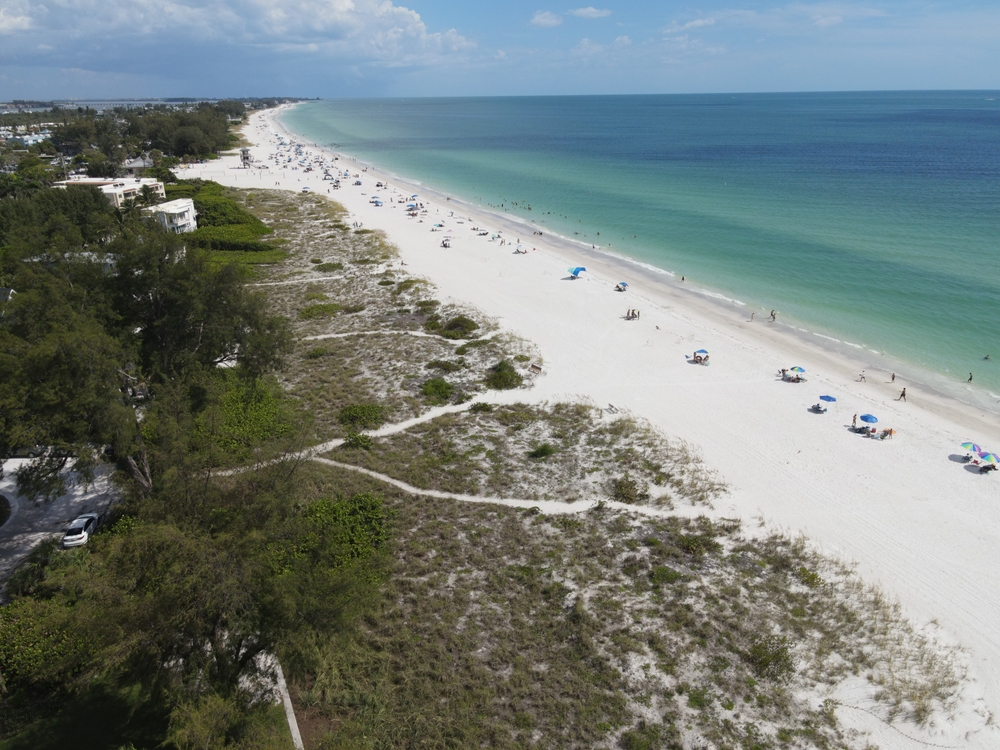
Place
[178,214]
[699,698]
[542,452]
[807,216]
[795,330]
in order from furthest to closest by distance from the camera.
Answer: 1. [807,216]
2. [178,214]
3. [795,330]
4. [542,452]
5. [699,698]

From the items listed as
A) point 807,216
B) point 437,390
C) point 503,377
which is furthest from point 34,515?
point 807,216

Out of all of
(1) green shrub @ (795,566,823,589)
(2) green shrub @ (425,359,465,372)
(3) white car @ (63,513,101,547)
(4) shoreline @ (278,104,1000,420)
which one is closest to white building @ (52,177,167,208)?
(4) shoreline @ (278,104,1000,420)

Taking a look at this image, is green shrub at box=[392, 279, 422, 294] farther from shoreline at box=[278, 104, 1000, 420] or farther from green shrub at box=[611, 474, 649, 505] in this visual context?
green shrub at box=[611, 474, 649, 505]

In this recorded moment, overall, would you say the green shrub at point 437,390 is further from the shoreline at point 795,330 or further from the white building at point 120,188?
the white building at point 120,188

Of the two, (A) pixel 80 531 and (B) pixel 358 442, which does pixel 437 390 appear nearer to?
(B) pixel 358 442

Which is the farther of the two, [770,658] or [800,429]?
[800,429]

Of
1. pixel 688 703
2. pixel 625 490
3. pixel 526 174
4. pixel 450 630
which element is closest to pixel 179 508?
pixel 450 630
